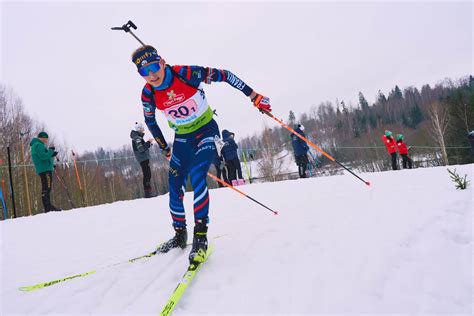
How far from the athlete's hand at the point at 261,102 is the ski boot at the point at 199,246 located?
5.92 feet

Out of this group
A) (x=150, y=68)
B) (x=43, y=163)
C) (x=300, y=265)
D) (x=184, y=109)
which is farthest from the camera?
(x=43, y=163)

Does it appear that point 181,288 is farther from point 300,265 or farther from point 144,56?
point 144,56

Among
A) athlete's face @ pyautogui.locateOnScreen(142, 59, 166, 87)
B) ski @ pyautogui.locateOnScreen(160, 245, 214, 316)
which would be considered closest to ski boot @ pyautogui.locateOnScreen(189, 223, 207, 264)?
ski @ pyautogui.locateOnScreen(160, 245, 214, 316)

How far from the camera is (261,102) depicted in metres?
3.78

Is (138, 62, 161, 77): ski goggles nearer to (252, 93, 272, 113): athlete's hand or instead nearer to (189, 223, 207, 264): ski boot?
(252, 93, 272, 113): athlete's hand

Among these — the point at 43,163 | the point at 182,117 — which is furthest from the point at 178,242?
the point at 43,163

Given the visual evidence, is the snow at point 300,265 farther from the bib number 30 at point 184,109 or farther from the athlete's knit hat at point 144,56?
the athlete's knit hat at point 144,56

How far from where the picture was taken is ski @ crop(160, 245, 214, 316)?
196cm

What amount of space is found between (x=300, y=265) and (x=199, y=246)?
1.01 metres

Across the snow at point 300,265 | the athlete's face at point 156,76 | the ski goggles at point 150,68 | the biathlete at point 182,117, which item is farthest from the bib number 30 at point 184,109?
the snow at point 300,265

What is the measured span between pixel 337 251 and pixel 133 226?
376 cm

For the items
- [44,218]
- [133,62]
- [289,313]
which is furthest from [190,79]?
[44,218]

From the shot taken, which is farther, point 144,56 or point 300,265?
point 144,56

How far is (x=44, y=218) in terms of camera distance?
6.28m
